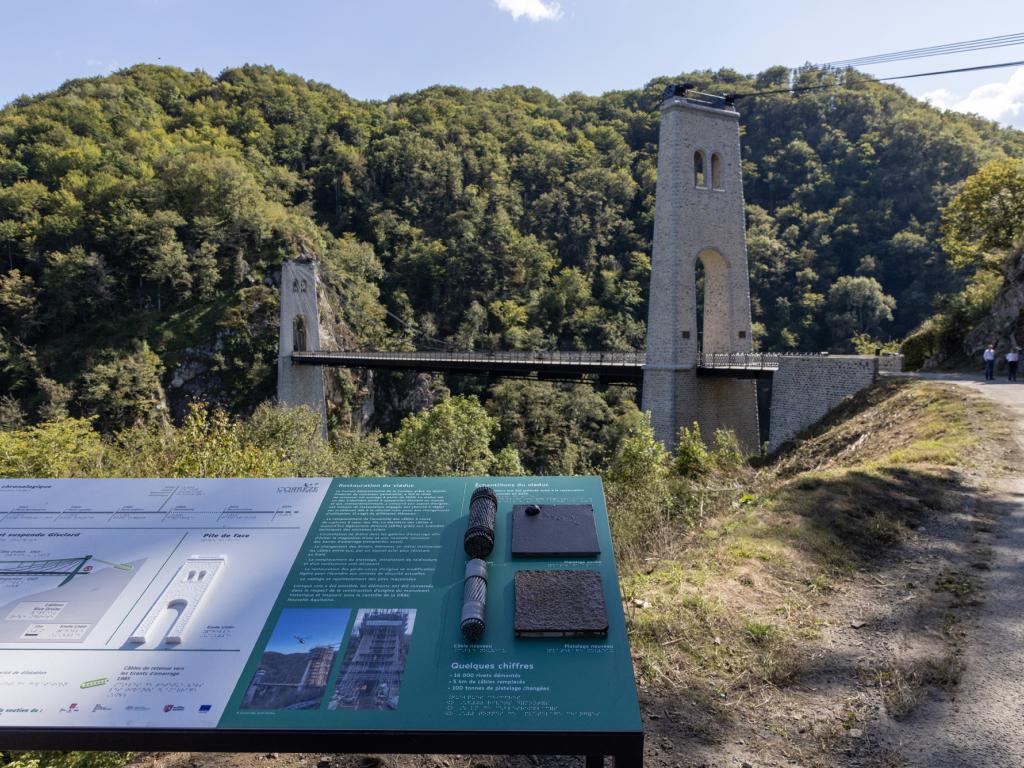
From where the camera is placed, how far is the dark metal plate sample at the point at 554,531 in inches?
91.1

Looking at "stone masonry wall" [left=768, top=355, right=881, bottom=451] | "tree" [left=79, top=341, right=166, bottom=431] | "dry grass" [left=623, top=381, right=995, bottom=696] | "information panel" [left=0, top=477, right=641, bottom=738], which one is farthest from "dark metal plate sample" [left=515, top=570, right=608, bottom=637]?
"tree" [left=79, top=341, right=166, bottom=431]

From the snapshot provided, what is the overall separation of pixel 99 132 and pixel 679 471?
54.2 m

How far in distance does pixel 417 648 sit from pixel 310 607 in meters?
0.43

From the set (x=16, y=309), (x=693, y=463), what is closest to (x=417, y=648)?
(x=693, y=463)

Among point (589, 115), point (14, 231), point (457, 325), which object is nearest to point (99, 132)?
point (14, 231)

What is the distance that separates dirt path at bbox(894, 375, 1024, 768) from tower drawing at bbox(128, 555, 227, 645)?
283cm

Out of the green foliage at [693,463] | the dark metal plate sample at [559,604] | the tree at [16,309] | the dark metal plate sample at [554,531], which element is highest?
the tree at [16,309]

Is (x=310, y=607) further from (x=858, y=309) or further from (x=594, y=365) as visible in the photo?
(x=858, y=309)

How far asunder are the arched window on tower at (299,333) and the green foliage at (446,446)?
12.2m

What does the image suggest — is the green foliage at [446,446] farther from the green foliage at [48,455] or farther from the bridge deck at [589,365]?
the green foliage at [48,455]

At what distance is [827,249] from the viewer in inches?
1741

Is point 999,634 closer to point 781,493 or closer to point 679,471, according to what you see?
point 781,493

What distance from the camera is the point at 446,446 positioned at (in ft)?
61.6

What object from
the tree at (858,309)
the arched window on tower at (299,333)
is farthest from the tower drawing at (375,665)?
the tree at (858,309)
